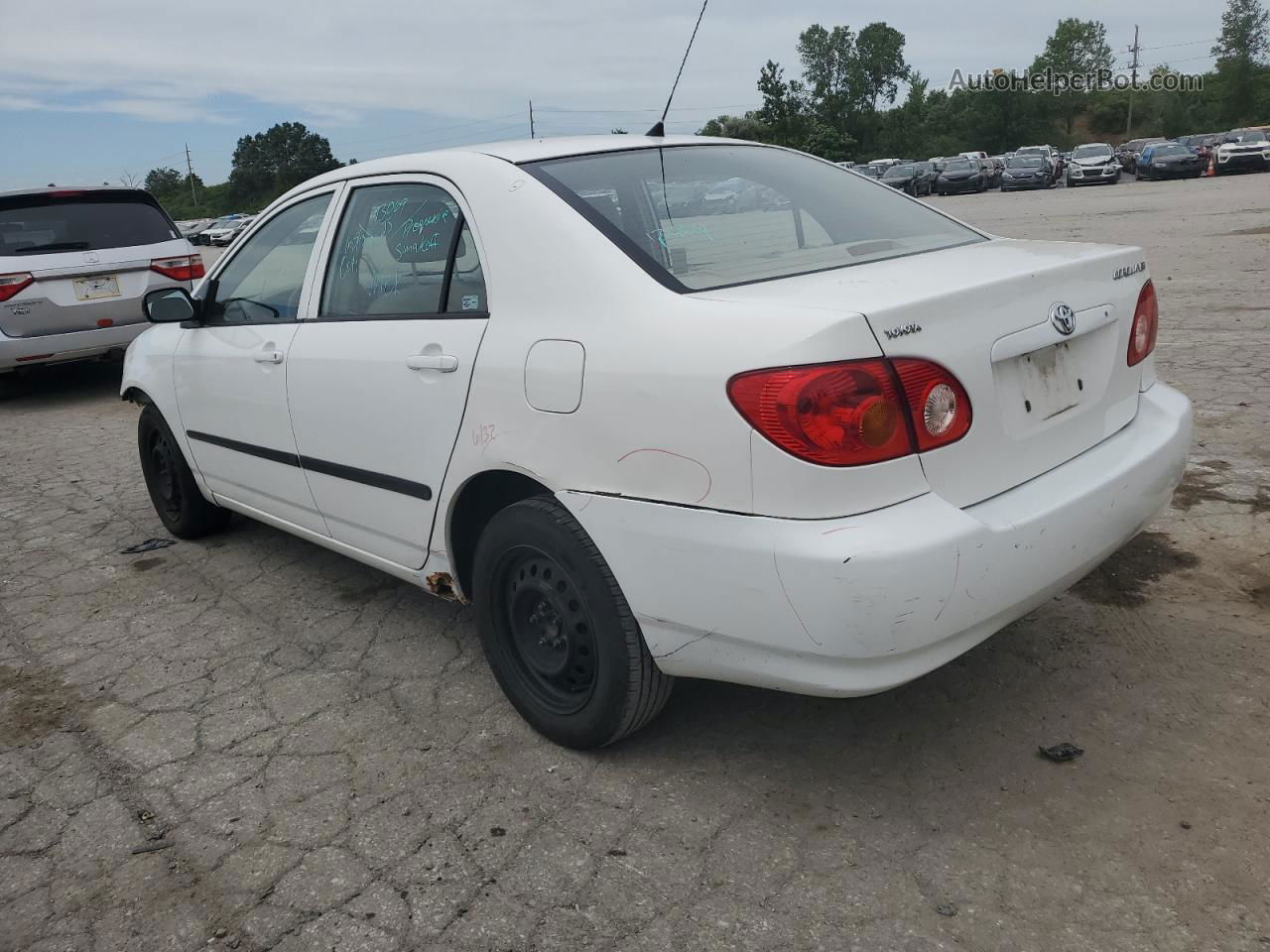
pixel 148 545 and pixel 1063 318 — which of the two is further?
pixel 148 545

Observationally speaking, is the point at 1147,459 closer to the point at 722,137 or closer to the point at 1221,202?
the point at 722,137

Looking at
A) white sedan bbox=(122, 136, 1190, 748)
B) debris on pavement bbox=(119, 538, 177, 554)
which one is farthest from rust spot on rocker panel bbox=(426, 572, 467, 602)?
debris on pavement bbox=(119, 538, 177, 554)

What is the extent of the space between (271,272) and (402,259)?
93cm

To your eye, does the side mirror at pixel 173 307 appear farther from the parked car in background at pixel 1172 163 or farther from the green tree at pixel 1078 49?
the green tree at pixel 1078 49

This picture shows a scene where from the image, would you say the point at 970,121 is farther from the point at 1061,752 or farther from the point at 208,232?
the point at 1061,752

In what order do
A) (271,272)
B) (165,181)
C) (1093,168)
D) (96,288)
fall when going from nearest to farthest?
(271,272) < (96,288) < (1093,168) < (165,181)

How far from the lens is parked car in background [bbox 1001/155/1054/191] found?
124 feet

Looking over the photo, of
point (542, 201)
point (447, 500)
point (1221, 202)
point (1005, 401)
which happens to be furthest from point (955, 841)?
point (1221, 202)

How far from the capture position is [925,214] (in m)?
3.29

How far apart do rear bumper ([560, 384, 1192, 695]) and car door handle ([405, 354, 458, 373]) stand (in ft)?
1.85

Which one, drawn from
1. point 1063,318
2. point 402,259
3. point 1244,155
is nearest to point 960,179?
point 1244,155

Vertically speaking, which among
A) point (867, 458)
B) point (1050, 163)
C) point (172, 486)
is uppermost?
point (867, 458)

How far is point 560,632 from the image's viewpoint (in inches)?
108

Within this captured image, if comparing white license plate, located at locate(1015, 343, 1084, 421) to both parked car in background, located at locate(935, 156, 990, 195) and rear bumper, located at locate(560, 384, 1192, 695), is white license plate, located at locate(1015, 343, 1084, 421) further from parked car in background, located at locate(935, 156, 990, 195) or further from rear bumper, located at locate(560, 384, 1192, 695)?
parked car in background, located at locate(935, 156, 990, 195)
